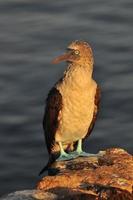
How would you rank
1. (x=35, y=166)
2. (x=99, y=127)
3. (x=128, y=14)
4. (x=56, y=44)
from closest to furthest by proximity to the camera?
(x=35, y=166) → (x=99, y=127) → (x=56, y=44) → (x=128, y=14)

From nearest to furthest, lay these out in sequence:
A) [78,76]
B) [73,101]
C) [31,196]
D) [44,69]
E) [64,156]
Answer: [31,196], [78,76], [73,101], [64,156], [44,69]

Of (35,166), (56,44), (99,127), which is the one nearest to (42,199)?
(35,166)

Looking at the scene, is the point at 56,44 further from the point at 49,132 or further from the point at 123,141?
the point at 49,132

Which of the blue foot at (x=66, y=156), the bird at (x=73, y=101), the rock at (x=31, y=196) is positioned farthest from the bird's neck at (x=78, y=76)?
the rock at (x=31, y=196)

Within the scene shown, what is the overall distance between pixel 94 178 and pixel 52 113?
209 cm

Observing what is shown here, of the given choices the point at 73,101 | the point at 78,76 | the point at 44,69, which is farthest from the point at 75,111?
the point at 44,69

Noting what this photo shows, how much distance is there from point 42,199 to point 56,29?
14.3m

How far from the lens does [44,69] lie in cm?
2220

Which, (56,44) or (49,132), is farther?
(56,44)

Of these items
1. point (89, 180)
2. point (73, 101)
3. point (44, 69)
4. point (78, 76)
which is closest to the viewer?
point (89, 180)

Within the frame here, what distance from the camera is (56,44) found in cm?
2353

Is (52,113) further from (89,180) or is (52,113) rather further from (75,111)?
(89,180)

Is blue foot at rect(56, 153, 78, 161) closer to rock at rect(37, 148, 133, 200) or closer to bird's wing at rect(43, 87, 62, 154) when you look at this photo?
rock at rect(37, 148, 133, 200)

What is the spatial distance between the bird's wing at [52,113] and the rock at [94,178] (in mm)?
722
